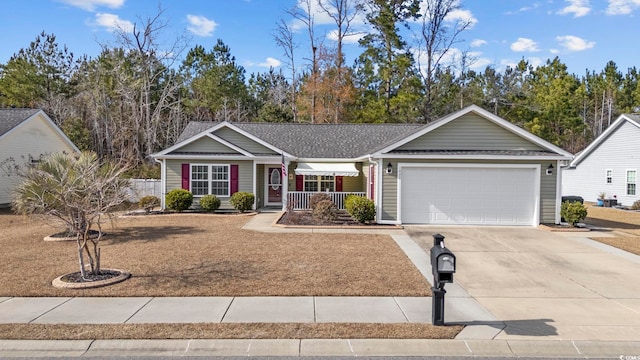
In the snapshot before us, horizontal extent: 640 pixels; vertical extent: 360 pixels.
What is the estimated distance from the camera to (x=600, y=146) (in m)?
27.4

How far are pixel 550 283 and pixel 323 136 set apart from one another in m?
16.9

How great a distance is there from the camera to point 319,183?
20.9 metres

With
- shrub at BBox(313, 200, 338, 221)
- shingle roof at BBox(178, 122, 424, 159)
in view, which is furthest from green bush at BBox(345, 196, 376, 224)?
shingle roof at BBox(178, 122, 424, 159)

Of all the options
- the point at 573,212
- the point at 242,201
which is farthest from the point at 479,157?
the point at 242,201

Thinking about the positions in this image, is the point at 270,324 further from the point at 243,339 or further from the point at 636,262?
the point at 636,262

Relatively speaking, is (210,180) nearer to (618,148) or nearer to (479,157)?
(479,157)

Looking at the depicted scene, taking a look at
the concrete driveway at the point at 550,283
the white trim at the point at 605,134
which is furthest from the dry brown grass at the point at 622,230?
the white trim at the point at 605,134

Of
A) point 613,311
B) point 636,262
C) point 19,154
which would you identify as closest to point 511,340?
point 613,311

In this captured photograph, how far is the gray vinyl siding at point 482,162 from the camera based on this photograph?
1495cm

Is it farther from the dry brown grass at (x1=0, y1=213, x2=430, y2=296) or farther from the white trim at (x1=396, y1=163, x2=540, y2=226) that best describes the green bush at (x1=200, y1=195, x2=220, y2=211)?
the white trim at (x1=396, y1=163, x2=540, y2=226)

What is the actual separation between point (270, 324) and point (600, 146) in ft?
98.5

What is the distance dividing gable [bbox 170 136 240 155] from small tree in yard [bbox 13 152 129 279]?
7262mm

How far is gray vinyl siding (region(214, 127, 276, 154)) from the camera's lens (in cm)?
1978

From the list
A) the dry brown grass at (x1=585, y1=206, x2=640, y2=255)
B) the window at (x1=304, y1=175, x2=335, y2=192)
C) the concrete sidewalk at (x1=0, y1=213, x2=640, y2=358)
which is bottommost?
the dry brown grass at (x1=585, y1=206, x2=640, y2=255)
